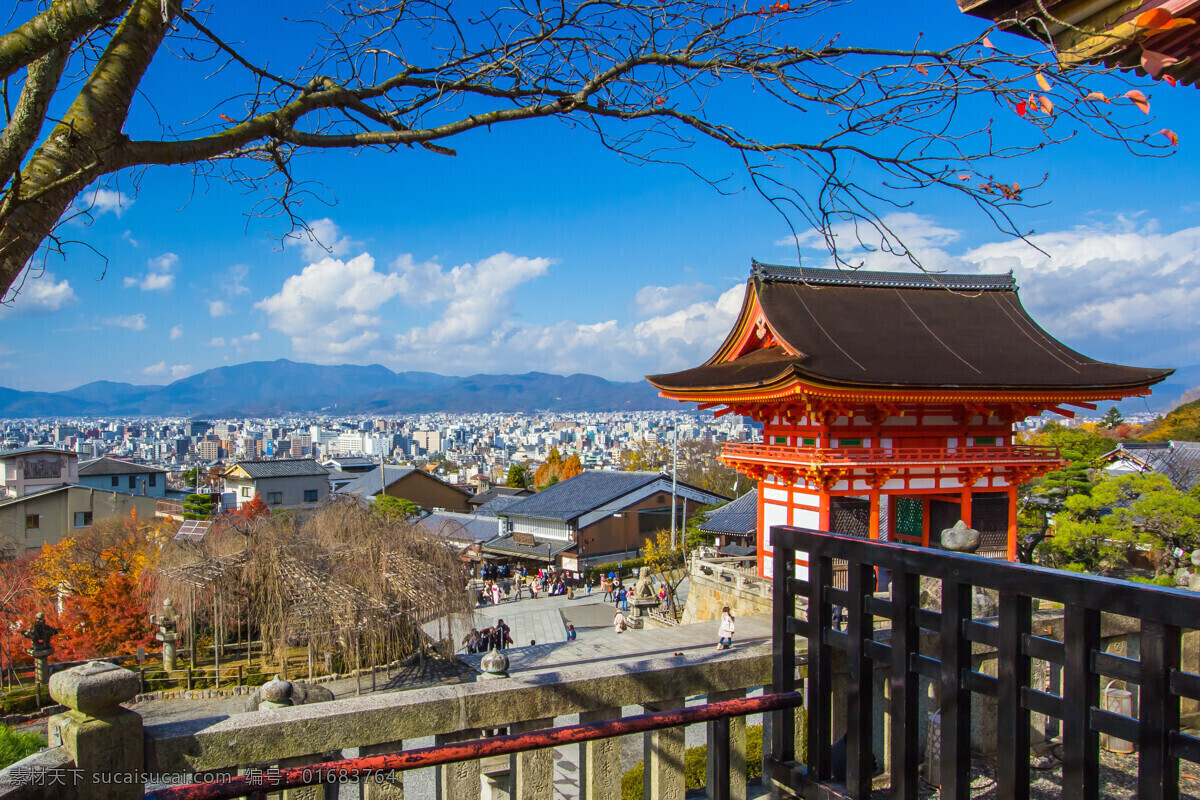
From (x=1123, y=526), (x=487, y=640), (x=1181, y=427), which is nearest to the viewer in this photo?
(x=1123, y=526)

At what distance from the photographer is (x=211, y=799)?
5.42 feet

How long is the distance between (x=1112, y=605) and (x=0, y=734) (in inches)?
342

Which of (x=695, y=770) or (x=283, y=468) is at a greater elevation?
(x=695, y=770)

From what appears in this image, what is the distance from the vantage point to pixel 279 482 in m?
44.9

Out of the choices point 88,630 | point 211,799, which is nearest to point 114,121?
point 211,799

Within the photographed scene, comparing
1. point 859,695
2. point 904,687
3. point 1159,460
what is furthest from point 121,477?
point 1159,460

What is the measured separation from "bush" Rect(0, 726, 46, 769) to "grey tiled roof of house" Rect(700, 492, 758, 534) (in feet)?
74.6

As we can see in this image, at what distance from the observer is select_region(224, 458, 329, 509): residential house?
145ft

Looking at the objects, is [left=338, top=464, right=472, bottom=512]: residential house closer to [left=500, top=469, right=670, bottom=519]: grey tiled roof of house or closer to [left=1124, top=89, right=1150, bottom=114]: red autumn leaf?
[left=500, top=469, right=670, bottom=519]: grey tiled roof of house

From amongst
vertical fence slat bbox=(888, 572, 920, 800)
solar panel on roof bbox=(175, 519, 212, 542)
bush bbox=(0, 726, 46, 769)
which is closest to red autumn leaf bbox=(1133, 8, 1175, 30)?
vertical fence slat bbox=(888, 572, 920, 800)

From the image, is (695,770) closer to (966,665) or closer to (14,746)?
(14,746)

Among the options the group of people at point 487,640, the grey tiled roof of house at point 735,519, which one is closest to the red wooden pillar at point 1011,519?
the group of people at point 487,640

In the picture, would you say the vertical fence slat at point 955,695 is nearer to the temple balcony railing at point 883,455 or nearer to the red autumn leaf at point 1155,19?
the red autumn leaf at point 1155,19

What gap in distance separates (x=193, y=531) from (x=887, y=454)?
59.4 ft
